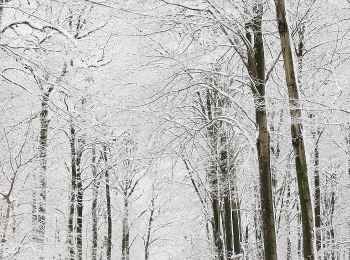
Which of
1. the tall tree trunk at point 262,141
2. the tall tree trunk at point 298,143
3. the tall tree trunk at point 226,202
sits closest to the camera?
the tall tree trunk at point 298,143

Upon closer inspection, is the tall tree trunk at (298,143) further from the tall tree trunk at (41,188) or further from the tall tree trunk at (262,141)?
the tall tree trunk at (41,188)

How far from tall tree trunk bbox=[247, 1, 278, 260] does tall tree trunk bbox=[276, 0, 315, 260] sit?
174 centimetres

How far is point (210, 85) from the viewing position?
11742mm

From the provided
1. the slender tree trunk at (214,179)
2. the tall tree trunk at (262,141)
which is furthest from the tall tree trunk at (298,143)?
the slender tree trunk at (214,179)

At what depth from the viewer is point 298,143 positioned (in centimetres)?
798

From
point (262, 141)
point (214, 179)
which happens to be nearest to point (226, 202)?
point (214, 179)

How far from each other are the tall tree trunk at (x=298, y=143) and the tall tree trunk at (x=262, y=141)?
5.70ft

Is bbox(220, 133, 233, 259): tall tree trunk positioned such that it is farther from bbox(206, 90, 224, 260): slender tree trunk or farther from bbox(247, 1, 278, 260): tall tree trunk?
bbox(247, 1, 278, 260): tall tree trunk

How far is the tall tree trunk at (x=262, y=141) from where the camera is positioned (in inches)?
399

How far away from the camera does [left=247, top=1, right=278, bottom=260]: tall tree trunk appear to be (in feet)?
33.2

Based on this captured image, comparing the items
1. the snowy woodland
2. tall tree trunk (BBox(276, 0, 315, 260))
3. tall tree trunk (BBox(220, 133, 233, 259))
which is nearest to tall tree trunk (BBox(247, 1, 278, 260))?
the snowy woodland

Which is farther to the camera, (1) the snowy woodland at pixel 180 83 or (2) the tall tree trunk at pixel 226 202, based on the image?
(2) the tall tree trunk at pixel 226 202

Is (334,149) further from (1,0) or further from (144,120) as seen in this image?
(1,0)

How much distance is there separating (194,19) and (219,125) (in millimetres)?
7049
